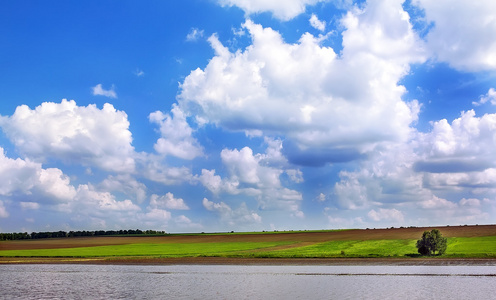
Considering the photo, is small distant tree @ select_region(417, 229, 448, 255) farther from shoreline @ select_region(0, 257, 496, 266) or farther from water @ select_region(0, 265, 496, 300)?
water @ select_region(0, 265, 496, 300)

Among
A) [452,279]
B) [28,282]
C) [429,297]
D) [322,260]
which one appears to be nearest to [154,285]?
[28,282]

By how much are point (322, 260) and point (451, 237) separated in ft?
165

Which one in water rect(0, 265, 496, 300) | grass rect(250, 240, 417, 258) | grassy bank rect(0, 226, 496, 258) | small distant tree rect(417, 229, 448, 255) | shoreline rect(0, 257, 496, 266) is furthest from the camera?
grassy bank rect(0, 226, 496, 258)

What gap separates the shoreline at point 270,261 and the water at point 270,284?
685 cm

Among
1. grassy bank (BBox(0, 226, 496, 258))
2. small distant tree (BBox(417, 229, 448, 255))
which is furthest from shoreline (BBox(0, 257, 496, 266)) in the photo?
small distant tree (BBox(417, 229, 448, 255))

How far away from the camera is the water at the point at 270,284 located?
41281 millimetres

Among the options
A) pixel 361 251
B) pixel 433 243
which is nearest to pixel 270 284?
pixel 433 243

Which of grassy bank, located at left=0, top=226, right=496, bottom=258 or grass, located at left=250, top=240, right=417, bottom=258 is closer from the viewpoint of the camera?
grass, located at left=250, top=240, right=417, bottom=258

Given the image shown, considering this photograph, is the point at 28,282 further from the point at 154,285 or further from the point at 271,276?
the point at 271,276

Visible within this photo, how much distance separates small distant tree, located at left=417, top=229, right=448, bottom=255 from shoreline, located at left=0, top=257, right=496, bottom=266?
4.50m

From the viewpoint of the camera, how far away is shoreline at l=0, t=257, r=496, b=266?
73812 mm

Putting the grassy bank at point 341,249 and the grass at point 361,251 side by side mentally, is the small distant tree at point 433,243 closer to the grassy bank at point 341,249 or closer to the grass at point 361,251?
the grassy bank at point 341,249

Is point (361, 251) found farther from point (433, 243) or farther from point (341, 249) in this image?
point (433, 243)

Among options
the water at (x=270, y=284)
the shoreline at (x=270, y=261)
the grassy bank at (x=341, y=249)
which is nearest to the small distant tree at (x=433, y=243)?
the grassy bank at (x=341, y=249)
